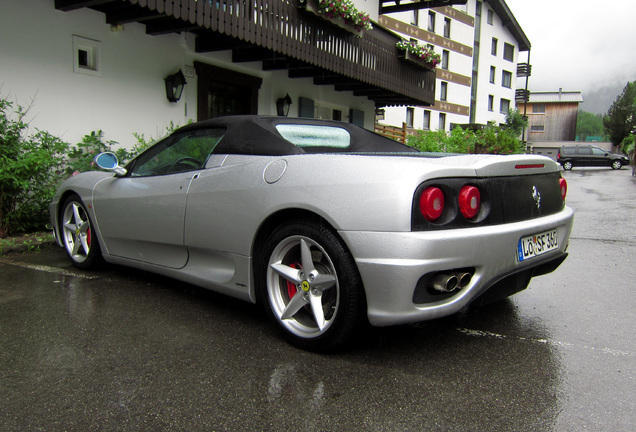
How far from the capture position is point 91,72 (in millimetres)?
7844

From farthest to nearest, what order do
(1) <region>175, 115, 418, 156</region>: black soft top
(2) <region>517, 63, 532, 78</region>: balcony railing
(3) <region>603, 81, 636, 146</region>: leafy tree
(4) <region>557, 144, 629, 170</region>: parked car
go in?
(3) <region>603, 81, 636, 146</region>: leafy tree, (2) <region>517, 63, 532, 78</region>: balcony railing, (4) <region>557, 144, 629, 170</region>: parked car, (1) <region>175, 115, 418, 156</region>: black soft top

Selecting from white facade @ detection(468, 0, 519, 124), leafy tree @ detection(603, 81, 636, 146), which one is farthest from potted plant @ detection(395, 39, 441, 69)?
leafy tree @ detection(603, 81, 636, 146)

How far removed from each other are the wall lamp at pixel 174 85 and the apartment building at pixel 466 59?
17720 millimetres

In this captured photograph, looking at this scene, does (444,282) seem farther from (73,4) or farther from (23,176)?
(73,4)

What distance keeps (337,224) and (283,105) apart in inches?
394

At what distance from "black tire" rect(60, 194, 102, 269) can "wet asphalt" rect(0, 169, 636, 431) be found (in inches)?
21.3

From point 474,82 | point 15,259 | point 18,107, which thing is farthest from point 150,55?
point 474,82

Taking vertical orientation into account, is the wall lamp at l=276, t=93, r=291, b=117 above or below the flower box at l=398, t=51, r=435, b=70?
below

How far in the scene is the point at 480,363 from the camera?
2.48 m

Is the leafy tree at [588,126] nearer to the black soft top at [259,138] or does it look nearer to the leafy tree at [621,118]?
the leafy tree at [621,118]

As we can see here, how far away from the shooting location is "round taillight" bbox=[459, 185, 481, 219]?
7.75 feet

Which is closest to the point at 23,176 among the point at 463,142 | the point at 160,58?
the point at 160,58

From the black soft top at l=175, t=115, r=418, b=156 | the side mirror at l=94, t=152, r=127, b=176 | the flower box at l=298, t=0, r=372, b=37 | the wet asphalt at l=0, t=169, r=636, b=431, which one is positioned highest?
the flower box at l=298, t=0, r=372, b=37

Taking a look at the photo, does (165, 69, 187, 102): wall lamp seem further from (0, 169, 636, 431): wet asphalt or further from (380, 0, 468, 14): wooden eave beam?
(380, 0, 468, 14): wooden eave beam
